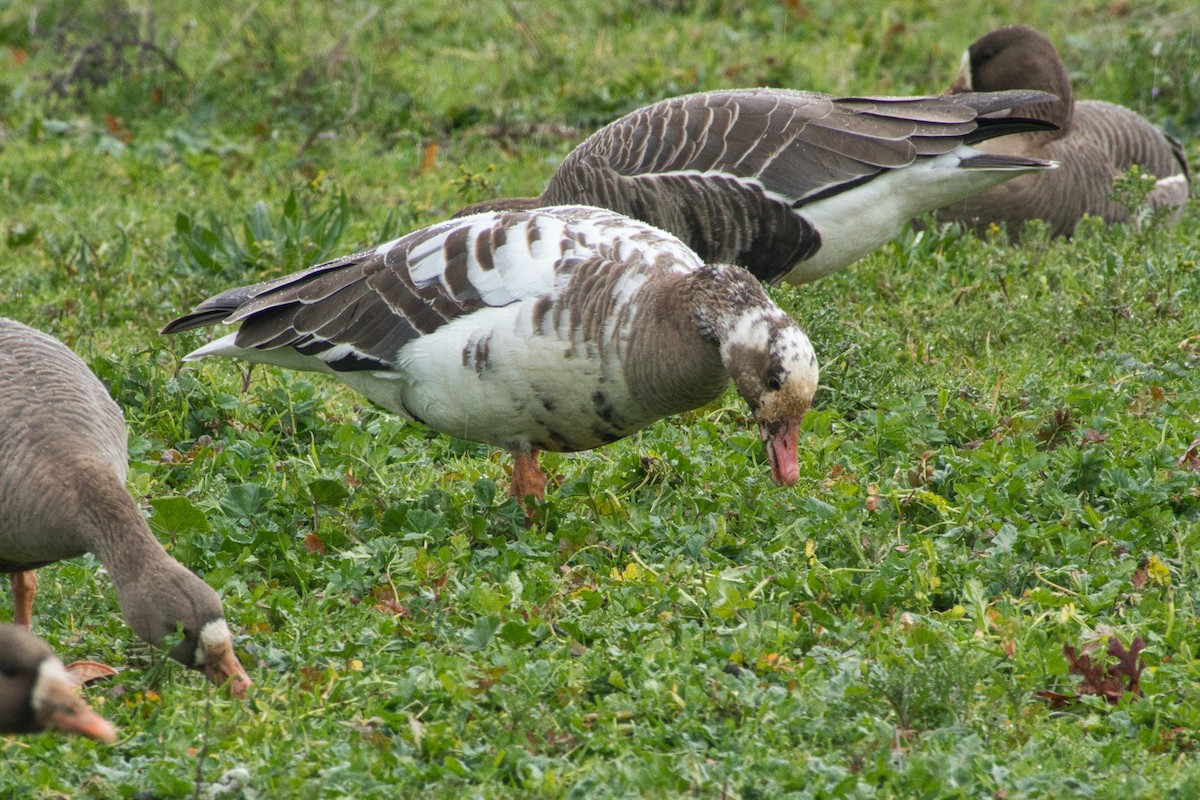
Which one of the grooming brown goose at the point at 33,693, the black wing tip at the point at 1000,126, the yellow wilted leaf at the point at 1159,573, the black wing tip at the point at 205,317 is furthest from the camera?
the black wing tip at the point at 1000,126

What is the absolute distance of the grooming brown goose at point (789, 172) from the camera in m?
6.99

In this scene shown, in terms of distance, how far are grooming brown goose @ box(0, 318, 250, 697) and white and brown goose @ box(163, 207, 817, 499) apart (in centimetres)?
108

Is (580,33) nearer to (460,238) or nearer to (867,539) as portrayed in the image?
(460,238)

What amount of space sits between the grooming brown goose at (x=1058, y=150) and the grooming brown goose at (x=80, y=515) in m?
5.68

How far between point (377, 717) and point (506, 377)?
1.57 m

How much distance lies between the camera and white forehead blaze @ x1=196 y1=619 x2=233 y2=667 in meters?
4.16

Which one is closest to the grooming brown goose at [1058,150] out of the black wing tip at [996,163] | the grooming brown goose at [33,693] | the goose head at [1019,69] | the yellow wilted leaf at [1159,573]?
the goose head at [1019,69]

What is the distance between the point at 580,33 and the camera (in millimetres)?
11891

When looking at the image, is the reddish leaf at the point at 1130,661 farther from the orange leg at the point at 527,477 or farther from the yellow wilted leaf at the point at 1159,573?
the orange leg at the point at 527,477

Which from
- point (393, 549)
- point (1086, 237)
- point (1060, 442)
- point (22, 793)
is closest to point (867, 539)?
point (1060, 442)

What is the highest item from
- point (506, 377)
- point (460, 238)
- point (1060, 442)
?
point (460, 238)

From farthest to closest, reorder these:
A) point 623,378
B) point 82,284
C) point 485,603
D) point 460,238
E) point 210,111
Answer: point 210,111
point 82,284
point 460,238
point 623,378
point 485,603

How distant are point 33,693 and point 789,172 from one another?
456 centimetres

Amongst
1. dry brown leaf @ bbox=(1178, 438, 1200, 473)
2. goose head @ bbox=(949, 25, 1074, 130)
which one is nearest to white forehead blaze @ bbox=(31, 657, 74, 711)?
dry brown leaf @ bbox=(1178, 438, 1200, 473)
